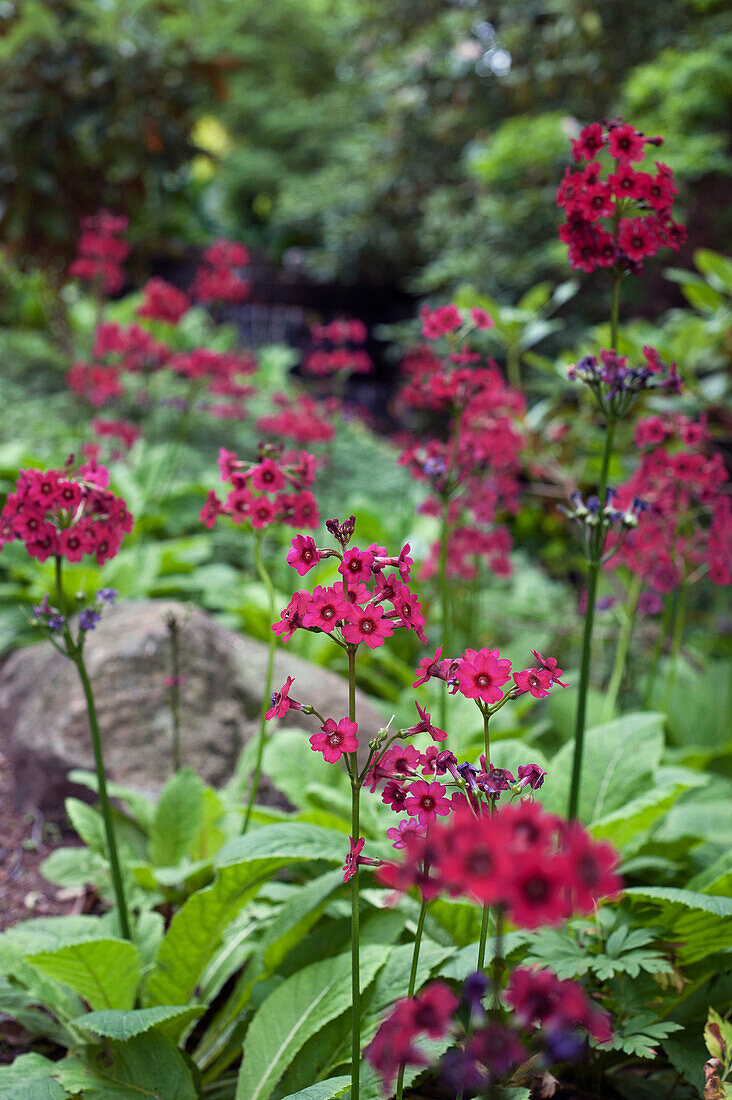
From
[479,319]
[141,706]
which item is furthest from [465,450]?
[141,706]

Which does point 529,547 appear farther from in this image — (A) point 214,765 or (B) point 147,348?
(A) point 214,765

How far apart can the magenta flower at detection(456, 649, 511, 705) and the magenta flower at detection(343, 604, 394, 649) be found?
107 millimetres

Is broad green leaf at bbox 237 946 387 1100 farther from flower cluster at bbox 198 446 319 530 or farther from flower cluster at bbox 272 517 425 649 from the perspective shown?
flower cluster at bbox 198 446 319 530

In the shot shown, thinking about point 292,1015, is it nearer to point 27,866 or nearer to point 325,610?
point 325,610

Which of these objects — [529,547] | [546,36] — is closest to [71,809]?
[529,547]

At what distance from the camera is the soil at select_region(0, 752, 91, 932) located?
7.79 feet

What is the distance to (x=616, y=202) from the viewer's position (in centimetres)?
168

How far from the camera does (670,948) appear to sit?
1.68 m

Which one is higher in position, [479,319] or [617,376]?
[479,319]

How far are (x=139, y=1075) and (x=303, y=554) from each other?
3.55ft

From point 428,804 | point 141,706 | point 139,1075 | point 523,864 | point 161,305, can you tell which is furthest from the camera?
point 161,305

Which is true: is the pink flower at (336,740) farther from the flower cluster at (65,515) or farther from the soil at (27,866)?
the soil at (27,866)

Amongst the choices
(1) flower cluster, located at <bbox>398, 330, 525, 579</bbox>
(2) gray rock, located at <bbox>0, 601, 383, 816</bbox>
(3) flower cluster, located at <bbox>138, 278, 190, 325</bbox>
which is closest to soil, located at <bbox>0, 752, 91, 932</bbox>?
(2) gray rock, located at <bbox>0, 601, 383, 816</bbox>

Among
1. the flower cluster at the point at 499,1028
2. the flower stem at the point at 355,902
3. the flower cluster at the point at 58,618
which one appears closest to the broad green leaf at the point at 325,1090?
the flower stem at the point at 355,902
